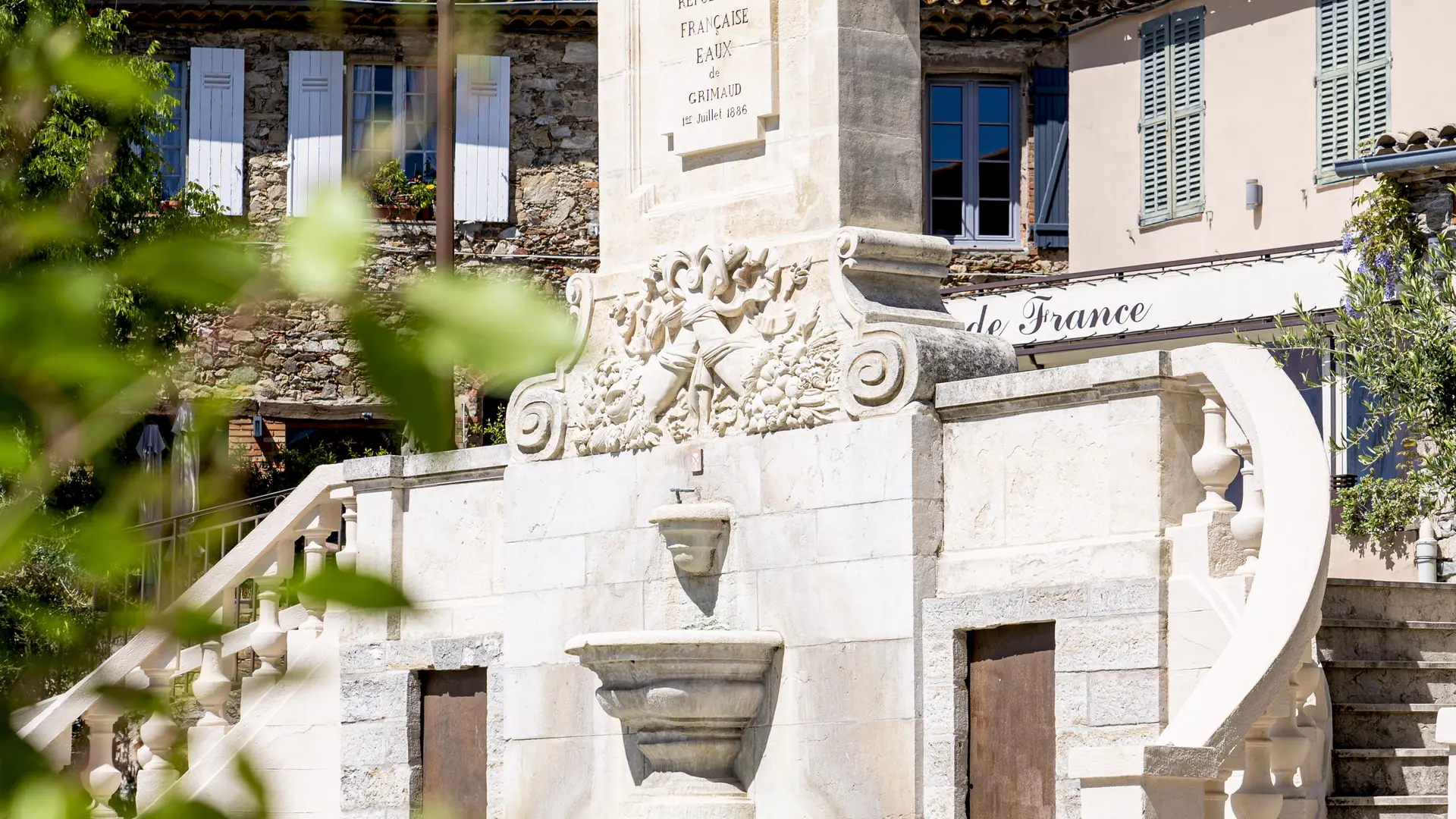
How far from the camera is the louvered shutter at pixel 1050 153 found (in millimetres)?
19438

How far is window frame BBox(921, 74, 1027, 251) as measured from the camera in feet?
64.0

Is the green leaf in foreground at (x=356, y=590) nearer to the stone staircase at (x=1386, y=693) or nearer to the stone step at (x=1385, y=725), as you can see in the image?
the stone staircase at (x=1386, y=693)

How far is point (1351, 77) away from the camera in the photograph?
1633cm

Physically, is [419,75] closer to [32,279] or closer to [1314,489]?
[1314,489]

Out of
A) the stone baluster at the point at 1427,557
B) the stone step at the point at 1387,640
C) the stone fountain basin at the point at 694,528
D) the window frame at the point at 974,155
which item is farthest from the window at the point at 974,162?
the stone step at the point at 1387,640

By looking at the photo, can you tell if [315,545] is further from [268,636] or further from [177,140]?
[177,140]

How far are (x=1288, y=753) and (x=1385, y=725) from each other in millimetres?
900

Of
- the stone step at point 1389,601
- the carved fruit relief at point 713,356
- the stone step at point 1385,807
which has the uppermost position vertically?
the carved fruit relief at point 713,356

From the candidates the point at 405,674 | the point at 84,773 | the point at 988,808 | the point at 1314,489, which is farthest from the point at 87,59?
the point at 84,773

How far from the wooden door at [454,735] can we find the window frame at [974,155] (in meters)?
11.0

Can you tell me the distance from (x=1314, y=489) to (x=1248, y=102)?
11516mm

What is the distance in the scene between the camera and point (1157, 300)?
17188 millimetres

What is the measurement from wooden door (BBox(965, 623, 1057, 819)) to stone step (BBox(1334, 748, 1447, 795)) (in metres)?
0.88

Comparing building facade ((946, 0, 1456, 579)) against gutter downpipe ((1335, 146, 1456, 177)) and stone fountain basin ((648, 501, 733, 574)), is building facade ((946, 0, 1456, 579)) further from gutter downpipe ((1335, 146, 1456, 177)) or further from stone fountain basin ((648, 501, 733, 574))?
stone fountain basin ((648, 501, 733, 574))
